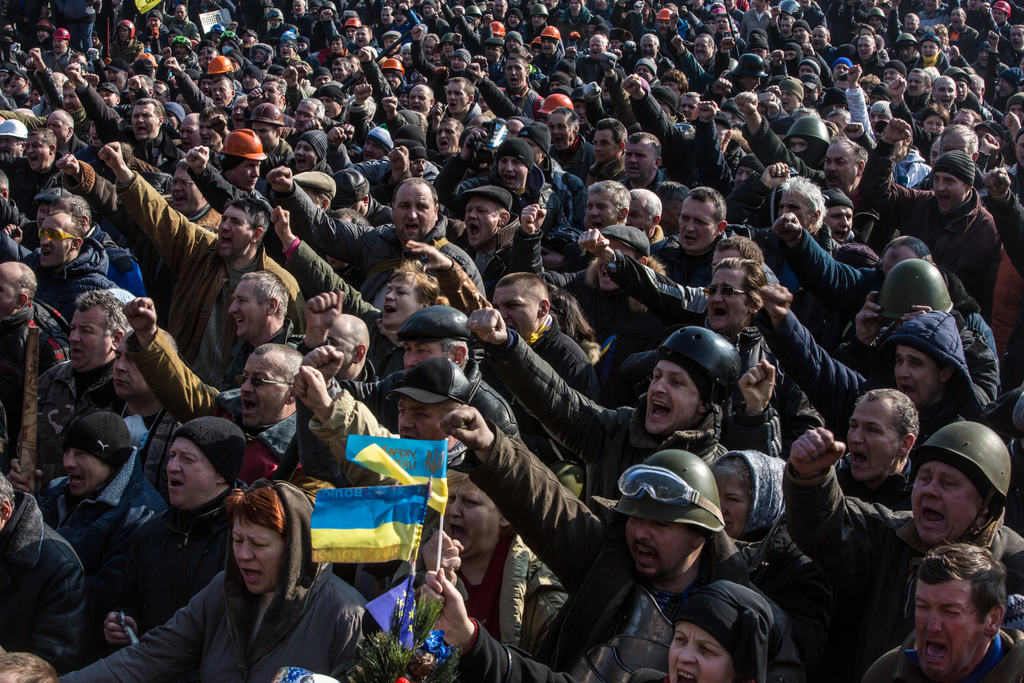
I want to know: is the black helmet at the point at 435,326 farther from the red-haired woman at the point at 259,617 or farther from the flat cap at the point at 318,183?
the flat cap at the point at 318,183

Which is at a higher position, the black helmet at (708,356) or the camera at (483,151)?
the black helmet at (708,356)

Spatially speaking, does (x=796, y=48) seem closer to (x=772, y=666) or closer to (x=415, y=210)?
(x=415, y=210)

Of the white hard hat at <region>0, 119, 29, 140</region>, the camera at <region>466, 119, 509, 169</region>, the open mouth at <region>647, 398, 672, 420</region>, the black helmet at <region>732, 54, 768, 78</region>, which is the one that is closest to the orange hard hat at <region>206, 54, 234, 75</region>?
the white hard hat at <region>0, 119, 29, 140</region>

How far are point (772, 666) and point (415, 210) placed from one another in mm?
4432

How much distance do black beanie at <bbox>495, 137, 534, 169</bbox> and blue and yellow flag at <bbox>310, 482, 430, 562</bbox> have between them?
17.0 ft

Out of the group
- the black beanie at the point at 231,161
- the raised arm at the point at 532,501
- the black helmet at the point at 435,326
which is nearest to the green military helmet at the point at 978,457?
the raised arm at the point at 532,501

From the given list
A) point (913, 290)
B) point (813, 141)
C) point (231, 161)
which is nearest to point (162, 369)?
point (231, 161)

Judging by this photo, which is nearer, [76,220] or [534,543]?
[534,543]

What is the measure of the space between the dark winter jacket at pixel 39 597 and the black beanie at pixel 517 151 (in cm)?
461

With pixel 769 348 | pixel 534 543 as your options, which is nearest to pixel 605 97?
pixel 769 348

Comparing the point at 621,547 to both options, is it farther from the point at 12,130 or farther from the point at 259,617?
the point at 12,130

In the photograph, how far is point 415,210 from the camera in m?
6.96

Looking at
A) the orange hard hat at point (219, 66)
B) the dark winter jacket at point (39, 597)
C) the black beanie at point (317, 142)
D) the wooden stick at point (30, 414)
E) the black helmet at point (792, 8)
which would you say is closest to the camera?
the dark winter jacket at point (39, 597)

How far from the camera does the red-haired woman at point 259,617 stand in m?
3.69
